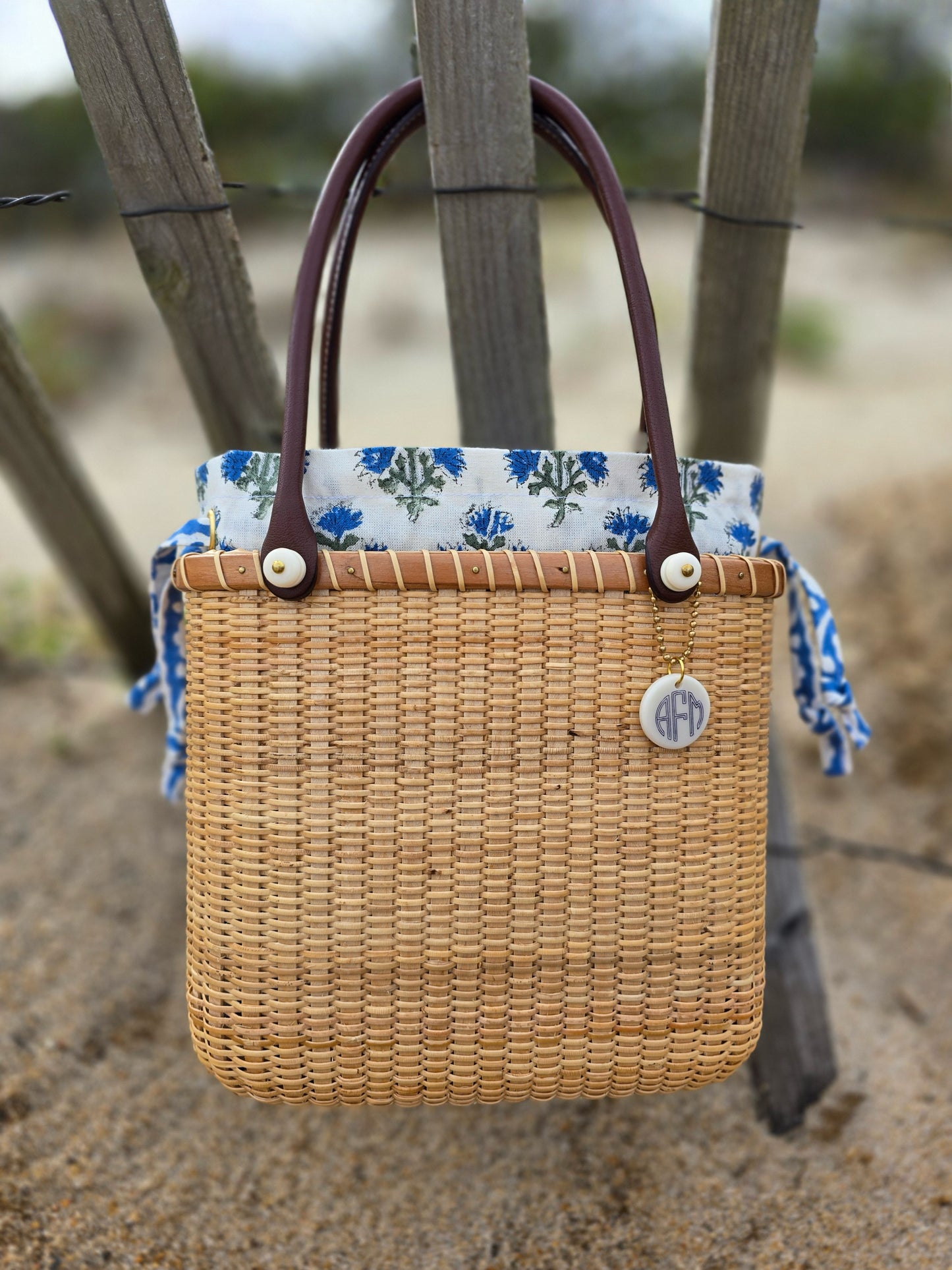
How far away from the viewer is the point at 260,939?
2.94 ft

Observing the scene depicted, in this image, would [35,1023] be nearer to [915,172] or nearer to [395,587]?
[395,587]

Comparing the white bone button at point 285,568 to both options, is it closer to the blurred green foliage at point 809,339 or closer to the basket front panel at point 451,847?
the basket front panel at point 451,847

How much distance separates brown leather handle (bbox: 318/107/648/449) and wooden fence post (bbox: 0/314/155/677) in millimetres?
485

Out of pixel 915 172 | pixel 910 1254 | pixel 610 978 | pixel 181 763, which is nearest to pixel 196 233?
pixel 181 763

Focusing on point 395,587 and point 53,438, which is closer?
point 395,587

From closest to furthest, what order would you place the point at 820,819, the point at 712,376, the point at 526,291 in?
the point at 526,291 < the point at 712,376 < the point at 820,819

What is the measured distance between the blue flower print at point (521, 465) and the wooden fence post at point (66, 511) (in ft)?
2.68

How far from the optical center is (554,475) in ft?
3.04

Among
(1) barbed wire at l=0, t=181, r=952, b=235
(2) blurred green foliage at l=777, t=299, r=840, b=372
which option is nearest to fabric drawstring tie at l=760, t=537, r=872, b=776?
(1) barbed wire at l=0, t=181, r=952, b=235

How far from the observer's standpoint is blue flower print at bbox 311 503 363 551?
914mm

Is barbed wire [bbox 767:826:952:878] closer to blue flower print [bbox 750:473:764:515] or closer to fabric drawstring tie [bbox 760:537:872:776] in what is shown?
fabric drawstring tie [bbox 760:537:872:776]

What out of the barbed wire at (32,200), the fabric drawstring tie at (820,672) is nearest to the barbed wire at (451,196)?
the barbed wire at (32,200)

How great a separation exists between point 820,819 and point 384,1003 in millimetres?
1312

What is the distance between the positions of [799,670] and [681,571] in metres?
0.41
